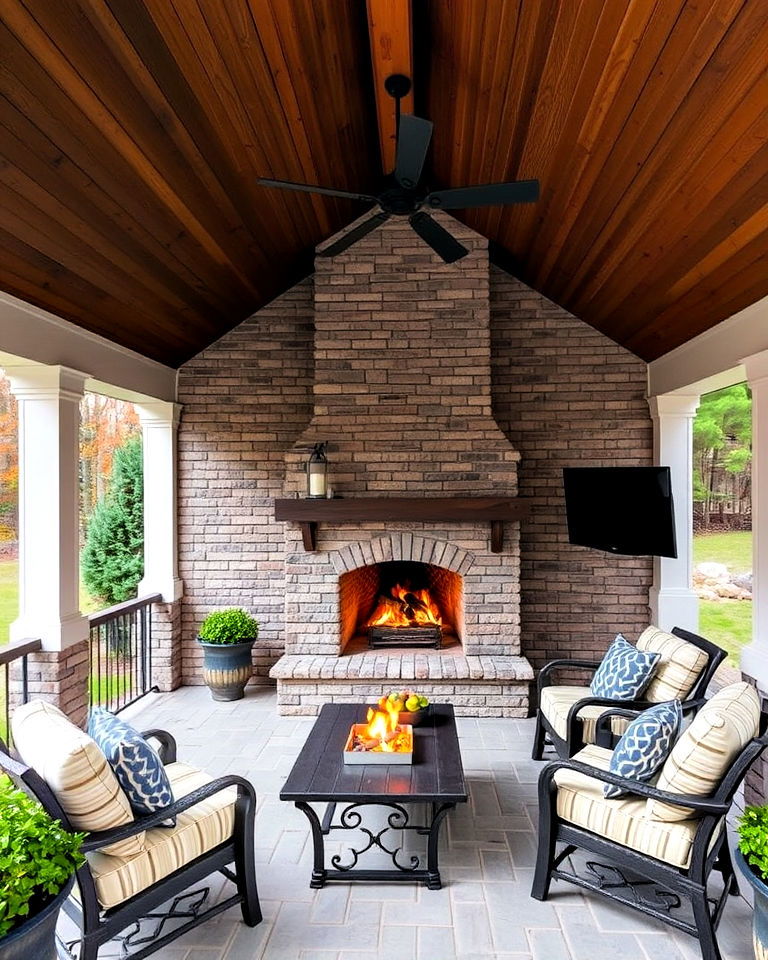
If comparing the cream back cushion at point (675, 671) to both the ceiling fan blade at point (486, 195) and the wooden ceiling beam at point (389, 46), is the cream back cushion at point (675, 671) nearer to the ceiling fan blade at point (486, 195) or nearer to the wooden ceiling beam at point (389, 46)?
the ceiling fan blade at point (486, 195)

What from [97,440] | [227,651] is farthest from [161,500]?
[97,440]

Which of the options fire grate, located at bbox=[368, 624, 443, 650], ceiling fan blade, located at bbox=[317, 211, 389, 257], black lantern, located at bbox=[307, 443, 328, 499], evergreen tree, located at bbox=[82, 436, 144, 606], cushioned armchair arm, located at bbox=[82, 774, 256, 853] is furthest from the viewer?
evergreen tree, located at bbox=[82, 436, 144, 606]

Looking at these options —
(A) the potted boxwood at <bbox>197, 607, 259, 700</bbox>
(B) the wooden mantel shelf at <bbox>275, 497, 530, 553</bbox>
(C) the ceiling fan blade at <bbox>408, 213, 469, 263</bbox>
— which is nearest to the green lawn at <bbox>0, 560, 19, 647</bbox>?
(A) the potted boxwood at <bbox>197, 607, 259, 700</bbox>

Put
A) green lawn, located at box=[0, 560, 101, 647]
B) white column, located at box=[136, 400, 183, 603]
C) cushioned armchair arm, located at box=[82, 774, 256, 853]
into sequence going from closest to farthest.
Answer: cushioned armchair arm, located at box=[82, 774, 256, 853] → white column, located at box=[136, 400, 183, 603] → green lawn, located at box=[0, 560, 101, 647]

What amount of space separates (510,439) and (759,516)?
2257 mm

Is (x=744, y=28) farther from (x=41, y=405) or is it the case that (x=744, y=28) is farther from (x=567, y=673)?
(x=567, y=673)

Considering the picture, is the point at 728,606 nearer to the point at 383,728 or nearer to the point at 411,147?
the point at 383,728

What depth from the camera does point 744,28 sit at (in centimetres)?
200

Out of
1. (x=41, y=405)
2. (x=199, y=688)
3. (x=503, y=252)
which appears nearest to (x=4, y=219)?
(x=41, y=405)

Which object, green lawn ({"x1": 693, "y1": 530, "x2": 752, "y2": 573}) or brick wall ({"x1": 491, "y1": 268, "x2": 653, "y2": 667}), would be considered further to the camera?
green lawn ({"x1": 693, "y1": 530, "x2": 752, "y2": 573})

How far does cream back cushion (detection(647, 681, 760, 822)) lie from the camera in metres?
2.23

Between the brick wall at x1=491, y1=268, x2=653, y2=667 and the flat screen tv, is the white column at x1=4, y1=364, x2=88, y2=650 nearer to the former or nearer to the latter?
the brick wall at x1=491, y1=268, x2=653, y2=667

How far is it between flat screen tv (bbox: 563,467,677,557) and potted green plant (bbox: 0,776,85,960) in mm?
3539

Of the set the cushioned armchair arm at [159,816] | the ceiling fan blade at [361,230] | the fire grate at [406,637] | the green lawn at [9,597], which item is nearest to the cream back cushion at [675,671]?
the fire grate at [406,637]
